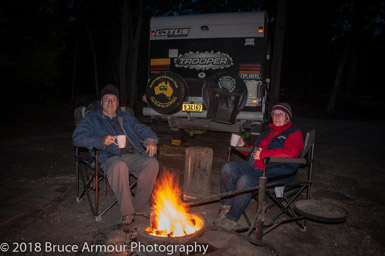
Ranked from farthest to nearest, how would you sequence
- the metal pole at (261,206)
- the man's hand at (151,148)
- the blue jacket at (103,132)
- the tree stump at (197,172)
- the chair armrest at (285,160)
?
the tree stump at (197,172) → the man's hand at (151,148) → the blue jacket at (103,132) → the chair armrest at (285,160) → the metal pole at (261,206)

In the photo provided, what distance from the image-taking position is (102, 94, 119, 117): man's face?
325 centimetres

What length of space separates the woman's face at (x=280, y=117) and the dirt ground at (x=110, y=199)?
1142 millimetres

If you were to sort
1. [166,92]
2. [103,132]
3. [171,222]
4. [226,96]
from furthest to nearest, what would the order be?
1. [166,92]
2. [226,96]
3. [103,132]
4. [171,222]

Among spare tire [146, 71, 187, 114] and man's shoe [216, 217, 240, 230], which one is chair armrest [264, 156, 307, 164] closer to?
man's shoe [216, 217, 240, 230]

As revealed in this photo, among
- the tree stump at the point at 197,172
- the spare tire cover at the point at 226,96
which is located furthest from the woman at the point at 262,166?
the spare tire cover at the point at 226,96

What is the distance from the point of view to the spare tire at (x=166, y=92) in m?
5.13

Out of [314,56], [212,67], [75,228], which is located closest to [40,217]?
[75,228]

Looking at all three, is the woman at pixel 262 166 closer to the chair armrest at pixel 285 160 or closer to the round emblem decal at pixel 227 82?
the chair armrest at pixel 285 160

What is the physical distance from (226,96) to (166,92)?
1.13m

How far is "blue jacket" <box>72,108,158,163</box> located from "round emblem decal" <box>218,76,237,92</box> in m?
2.25

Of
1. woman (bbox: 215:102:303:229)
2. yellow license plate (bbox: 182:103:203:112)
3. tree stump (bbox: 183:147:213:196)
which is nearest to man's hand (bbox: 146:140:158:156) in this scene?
tree stump (bbox: 183:147:213:196)

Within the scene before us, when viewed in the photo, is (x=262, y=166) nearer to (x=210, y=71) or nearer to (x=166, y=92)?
(x=166, y=92)

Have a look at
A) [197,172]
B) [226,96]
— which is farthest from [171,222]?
[226,96]

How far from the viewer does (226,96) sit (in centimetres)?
513
